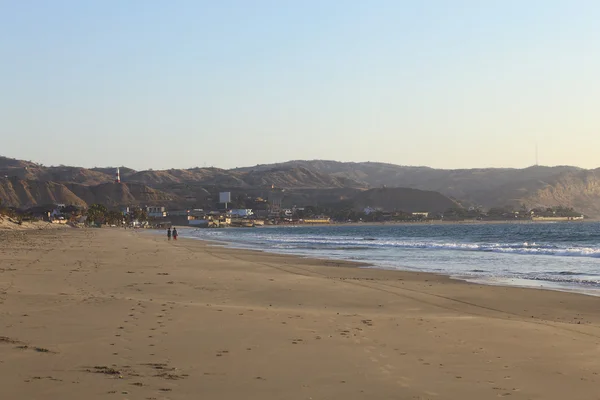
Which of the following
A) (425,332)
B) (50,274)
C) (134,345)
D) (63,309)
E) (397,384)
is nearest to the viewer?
(397,384)

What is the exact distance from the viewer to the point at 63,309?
11844 mm

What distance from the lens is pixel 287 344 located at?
948cm

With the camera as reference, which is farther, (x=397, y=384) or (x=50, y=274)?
(x=50, y=274)

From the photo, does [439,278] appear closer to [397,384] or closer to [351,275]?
[351,275]

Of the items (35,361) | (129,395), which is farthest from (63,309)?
(129,395)

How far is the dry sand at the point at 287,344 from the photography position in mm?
7121

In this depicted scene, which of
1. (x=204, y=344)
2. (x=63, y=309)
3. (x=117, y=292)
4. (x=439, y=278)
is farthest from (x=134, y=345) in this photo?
(x=439, y=278)

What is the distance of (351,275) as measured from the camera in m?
24.2

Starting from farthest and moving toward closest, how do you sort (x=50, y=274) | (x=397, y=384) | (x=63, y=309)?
(x=50, y=274) → (x=63, y=309) → (x=397, y=384)

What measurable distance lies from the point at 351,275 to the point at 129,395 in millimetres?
18046

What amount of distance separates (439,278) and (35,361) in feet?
56.1

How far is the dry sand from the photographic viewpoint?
7.12 meters

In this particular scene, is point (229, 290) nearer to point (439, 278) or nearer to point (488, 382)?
point (439, 278)

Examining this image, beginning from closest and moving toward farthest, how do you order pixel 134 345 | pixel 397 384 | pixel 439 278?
pixel 397 384 → pixel 134 345 → pixel 439 278
